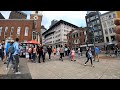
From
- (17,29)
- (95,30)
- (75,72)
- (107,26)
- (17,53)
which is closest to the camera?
(17,53)

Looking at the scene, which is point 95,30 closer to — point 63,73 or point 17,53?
point 63,73

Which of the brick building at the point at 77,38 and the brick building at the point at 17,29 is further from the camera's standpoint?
the brick building at the point at 77,38

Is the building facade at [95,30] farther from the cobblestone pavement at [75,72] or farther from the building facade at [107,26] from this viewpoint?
the cobblestone pavement at [75,72]

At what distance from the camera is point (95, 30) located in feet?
140

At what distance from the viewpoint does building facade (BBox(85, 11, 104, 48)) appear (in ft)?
133

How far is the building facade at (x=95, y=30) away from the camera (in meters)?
40.6

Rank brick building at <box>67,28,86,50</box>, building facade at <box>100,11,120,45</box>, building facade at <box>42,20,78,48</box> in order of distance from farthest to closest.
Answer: building facade at <box>42,20,78,48</box> < brick building at <box>67,28,86,50</box> < building facade at <box>100,11,120,45</box>

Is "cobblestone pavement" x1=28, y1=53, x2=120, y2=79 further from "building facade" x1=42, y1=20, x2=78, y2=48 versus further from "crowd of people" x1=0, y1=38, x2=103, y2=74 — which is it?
"building facade" x1=42, y1=20, x2=78, y2=48

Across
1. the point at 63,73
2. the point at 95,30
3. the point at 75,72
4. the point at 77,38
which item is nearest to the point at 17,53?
the point at 63,73

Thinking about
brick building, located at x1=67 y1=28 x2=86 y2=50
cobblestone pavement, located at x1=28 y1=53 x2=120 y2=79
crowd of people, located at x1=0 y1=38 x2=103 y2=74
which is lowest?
cobblestone pavement, located at x1=28 y1=53 x2=120 y2=79

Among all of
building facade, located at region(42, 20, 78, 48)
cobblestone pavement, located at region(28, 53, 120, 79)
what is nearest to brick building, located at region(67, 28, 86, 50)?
building facade, located at region(42, 20, 78, 48)

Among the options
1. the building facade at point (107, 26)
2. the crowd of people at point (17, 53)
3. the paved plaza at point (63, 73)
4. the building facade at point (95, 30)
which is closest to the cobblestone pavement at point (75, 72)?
the paved plaza at point (63, 73)
